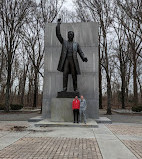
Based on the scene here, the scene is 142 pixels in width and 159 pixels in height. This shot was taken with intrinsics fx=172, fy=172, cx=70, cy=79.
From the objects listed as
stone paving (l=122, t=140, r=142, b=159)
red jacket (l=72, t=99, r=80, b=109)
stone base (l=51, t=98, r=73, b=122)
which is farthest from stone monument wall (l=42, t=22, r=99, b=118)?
stone paving (l=122, t=140, r=142, b=159)

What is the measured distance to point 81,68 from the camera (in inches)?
492

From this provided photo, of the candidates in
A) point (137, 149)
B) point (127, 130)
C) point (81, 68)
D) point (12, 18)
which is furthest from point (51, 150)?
point (12, 18)

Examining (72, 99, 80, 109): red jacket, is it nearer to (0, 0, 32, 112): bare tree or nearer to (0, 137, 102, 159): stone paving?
(0, 137, 102, 159): stone paving

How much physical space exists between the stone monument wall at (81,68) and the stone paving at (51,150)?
21.0 feet

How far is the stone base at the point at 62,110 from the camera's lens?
959 centimetres

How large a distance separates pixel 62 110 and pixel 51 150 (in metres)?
5.07

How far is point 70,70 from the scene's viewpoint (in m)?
10.6

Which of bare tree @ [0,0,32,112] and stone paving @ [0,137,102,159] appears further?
bare tree @ [0,0,32,112]

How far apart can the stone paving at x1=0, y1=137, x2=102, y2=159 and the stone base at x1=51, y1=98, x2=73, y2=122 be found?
12.9 ft

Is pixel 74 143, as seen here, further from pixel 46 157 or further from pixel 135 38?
pixel 135 38

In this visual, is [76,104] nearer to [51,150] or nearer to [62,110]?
[62,110]

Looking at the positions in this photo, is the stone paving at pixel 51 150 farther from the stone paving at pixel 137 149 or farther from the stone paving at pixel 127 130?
the stone paving at pixel 127 130

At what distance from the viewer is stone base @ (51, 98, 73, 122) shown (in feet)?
31.5

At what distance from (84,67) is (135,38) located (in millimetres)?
11762
